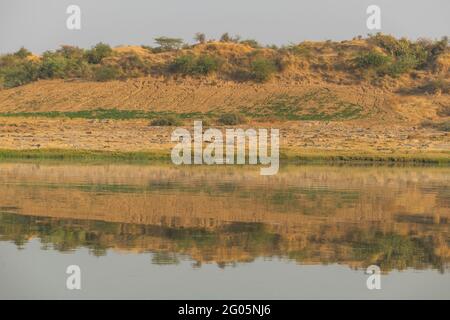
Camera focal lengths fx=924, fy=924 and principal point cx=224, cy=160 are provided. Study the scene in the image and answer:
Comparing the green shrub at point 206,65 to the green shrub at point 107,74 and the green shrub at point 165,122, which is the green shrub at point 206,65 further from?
the green shrub at point 165,122

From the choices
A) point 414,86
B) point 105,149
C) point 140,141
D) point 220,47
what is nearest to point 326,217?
point 105,149

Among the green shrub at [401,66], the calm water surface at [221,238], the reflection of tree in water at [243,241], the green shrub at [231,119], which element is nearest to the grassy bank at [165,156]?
the calm water surface at [221,238]

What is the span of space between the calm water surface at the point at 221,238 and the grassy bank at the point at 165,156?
1117cm

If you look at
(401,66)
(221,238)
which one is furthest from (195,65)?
(221,238)

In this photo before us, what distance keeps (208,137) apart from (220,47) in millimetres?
25748

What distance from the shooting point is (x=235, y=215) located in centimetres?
2023

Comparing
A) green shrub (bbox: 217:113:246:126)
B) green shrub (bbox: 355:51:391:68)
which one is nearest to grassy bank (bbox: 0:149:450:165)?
green shrub (bbox: 217:113:246:126)

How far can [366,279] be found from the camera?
44.4 feet

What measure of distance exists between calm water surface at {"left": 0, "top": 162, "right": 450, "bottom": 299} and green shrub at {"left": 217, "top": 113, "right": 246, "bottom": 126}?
27242 mm

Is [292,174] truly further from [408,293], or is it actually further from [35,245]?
[408,293]

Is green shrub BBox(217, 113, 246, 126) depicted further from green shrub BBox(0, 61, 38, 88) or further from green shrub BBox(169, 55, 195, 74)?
green shrub BBox(0, 61, 38, 88)

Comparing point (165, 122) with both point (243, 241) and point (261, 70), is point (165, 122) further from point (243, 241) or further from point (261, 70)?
point (243, 241)

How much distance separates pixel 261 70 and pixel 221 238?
51083 millimetres

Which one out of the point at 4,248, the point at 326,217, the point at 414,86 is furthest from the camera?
the point at 414,86
